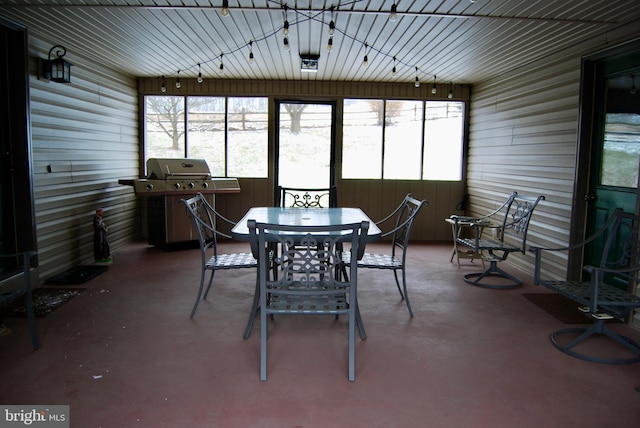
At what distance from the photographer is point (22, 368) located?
2615 mm

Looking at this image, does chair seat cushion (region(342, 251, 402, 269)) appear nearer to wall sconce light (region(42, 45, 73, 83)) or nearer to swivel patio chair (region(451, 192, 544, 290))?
swivel patio chair (region(451, 192, 544, 290))

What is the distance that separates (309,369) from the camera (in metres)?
2.69

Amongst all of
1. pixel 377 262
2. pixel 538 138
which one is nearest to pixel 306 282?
pixel 377 262

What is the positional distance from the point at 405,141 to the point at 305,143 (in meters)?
1.54

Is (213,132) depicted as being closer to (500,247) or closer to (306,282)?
(500,247)

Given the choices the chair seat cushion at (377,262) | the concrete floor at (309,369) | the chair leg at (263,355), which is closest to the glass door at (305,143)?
the concrete floor at (309,369)

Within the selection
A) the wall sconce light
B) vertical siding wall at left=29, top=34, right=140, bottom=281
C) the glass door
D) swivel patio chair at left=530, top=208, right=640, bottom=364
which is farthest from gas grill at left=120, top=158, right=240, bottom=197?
swivel patio chair at left=530, top=208, right=640, bottom=364

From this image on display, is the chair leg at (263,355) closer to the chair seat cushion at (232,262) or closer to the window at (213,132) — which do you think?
the chair seat cushion at (232,262)

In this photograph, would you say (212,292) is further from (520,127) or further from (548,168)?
(520,127)

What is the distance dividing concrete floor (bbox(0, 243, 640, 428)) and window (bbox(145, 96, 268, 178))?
3.29m

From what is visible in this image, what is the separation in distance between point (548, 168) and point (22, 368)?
15.6 ft

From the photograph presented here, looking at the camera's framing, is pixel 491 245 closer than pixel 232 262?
No

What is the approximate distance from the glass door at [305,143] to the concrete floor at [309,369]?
3.34 metres

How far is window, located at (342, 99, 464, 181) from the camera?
7066 mm
